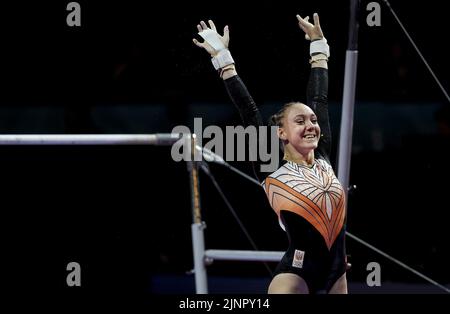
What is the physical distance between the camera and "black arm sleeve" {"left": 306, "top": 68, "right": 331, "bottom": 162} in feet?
10.8

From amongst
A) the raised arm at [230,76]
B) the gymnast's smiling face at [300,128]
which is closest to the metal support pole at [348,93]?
the gymnast's smiling face at [300,128]

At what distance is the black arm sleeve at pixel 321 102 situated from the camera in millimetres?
3283

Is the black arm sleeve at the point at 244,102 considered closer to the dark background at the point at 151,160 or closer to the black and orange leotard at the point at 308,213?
the black and orange leotard at the point at 308,213

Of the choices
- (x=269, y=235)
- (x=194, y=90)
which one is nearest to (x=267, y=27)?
(x=194, y=90)

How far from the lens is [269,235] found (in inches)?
192

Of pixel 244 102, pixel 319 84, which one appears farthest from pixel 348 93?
pixel 244 102

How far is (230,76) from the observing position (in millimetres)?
3168

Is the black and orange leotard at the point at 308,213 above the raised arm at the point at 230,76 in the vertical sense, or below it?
below

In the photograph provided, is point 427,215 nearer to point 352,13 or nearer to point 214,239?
point 214,239

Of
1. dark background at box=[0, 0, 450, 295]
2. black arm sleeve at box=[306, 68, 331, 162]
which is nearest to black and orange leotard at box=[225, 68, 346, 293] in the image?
black arm sleeve at box=[306, 68, 331, 162]

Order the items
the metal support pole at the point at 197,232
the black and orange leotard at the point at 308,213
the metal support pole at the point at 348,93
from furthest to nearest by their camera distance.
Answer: the metal support pole at the point at 197,232
the metal support pole at the point at 348,93
the black and orange leotard at the point at 308,213

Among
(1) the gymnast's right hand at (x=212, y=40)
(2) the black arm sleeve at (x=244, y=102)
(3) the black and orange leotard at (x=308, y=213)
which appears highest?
(1) the gymnast's right hand at (x=212, y=40)

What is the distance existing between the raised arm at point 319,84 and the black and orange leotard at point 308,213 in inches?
6.3
